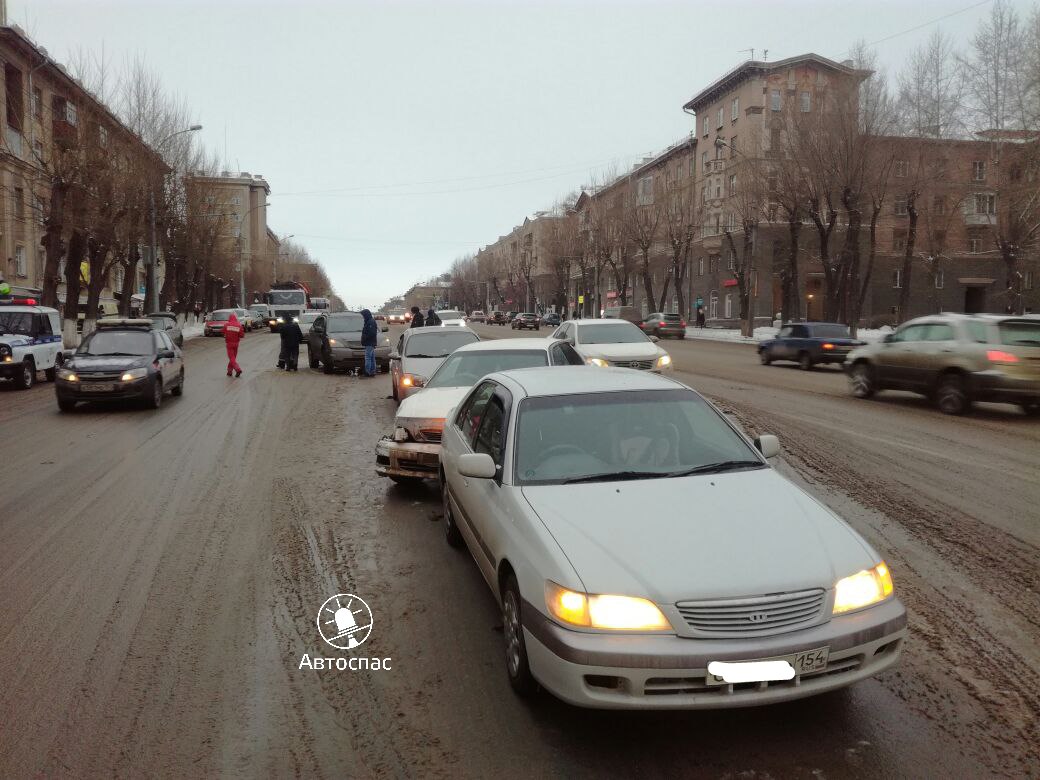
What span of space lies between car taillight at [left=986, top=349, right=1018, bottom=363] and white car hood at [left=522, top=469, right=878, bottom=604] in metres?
10.5

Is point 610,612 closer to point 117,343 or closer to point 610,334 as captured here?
point 117,343

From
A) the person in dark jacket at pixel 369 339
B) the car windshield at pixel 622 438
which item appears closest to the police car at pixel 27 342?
the person in dark jacket at pixel 369 339

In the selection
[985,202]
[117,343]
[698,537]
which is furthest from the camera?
[985,202]

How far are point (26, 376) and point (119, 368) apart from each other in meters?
6.06

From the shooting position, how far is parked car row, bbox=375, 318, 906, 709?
3184 mm

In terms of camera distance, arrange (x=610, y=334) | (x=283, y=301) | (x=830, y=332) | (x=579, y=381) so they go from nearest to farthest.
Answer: (x=579, y=381) → (x=610, y=334) → (x=830, y=332) → (x=283, y=301)

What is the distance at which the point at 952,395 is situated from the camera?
524 inches

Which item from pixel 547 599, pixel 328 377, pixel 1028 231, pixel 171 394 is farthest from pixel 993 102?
pixel 547 599

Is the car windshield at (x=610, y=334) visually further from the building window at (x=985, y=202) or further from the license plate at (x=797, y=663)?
the building window at (x=985, y=202)

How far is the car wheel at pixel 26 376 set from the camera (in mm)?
18406

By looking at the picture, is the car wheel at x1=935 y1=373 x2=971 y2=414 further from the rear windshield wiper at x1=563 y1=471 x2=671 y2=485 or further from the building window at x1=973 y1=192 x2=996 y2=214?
the building window at x1=973 y1=192 x2=996 y2=214

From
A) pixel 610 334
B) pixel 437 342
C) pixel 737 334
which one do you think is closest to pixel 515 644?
pixel 437 342

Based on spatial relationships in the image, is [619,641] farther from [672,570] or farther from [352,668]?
[352,668]

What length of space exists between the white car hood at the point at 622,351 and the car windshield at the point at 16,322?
13120 mm
